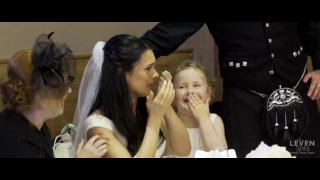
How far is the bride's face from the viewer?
5.65 feet

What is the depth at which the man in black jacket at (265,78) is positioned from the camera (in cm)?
185

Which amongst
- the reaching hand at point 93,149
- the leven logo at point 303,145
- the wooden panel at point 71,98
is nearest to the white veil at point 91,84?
the reaching hand at point 93,149

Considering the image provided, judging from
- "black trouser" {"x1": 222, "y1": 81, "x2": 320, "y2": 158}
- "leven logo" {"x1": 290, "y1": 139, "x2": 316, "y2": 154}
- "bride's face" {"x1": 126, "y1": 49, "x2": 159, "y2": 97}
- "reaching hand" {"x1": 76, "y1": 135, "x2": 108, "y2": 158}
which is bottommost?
"reaching hand" {"x1": 76, "y1": 135, "x2": 108, "y2": 158}

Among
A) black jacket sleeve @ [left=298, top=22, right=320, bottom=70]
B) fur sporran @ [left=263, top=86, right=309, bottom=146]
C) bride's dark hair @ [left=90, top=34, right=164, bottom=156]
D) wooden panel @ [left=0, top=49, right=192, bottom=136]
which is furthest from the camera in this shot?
wooden panel @ [left=0, top=49, right=192, bottom=136]

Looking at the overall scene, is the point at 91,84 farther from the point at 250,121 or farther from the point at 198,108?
the point at 250,121

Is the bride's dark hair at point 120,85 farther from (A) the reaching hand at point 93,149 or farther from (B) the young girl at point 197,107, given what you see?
(B) the young girl at point 197,107

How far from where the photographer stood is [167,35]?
1.86 meters

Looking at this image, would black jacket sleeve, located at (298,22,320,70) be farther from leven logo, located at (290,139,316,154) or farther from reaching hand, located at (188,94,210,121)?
reaching hand, located at (188,94,210,121)

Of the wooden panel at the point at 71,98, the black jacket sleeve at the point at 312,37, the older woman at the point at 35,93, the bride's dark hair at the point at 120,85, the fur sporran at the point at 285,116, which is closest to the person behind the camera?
the older woman at the point at 35,93

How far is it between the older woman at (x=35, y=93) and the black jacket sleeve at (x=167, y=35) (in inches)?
14.7

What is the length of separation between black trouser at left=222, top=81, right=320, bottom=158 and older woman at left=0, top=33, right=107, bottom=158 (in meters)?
0.57

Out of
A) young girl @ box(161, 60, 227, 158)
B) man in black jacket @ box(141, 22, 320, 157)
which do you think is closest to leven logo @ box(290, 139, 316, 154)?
man in black jacket @ box(141, 22, 320, 157)

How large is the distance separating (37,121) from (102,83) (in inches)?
10.2
